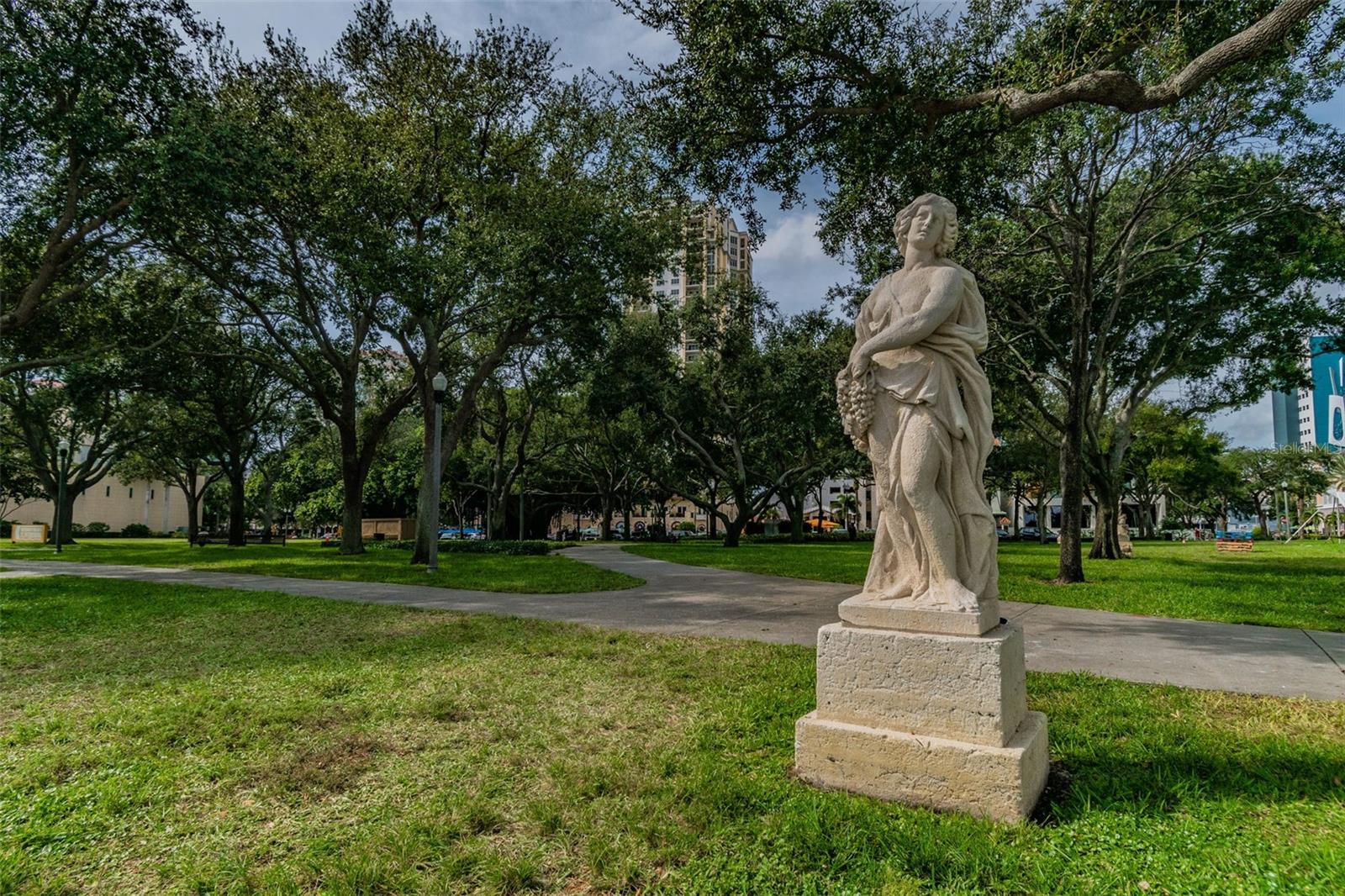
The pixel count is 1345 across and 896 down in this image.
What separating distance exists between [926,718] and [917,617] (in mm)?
435

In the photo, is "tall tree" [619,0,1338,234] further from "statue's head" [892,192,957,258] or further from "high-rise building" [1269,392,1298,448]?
"high-rise building" [1269,392,1298,448]

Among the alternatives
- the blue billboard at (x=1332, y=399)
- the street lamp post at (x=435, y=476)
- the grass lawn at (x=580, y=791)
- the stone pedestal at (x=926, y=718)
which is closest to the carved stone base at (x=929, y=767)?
the stone pedestal at (x=926, y=718)

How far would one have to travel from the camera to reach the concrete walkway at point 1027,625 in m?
5.33

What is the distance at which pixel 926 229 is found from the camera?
3.53m

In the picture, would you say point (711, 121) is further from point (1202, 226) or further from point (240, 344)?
point (240, 344)

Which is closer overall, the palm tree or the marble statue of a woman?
the marble statue of a woman

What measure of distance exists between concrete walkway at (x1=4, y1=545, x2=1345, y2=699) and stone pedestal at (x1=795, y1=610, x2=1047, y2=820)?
9.68 ft

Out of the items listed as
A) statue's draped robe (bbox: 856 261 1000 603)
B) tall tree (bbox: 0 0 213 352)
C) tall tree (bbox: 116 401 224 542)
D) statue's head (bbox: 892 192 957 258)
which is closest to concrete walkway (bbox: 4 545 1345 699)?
statue's draped robe (bbox: 856 261 1000 603)

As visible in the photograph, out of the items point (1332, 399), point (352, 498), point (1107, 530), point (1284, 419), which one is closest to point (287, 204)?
point (352, 498)

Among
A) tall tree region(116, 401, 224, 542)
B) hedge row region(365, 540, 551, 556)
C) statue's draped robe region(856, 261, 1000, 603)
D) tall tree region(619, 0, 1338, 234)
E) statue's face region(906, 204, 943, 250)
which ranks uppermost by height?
tall tree region(619, 0, 1338, 234)

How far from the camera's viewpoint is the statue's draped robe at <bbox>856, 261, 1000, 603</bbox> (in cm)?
331

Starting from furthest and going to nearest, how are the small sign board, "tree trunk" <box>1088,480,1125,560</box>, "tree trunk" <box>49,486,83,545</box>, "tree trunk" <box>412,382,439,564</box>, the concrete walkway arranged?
the small sign board
"tree trunk" <box>49,486,83,545</box>
"tree trunk" <box>1088,480,1125,560</box>
"tree trunk" <box>412,382,439,564</box>
the concrete walkway

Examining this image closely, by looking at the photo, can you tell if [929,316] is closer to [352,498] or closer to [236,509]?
[352,498]

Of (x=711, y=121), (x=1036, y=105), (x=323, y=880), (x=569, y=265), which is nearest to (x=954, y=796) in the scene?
(x=323, y=880)
